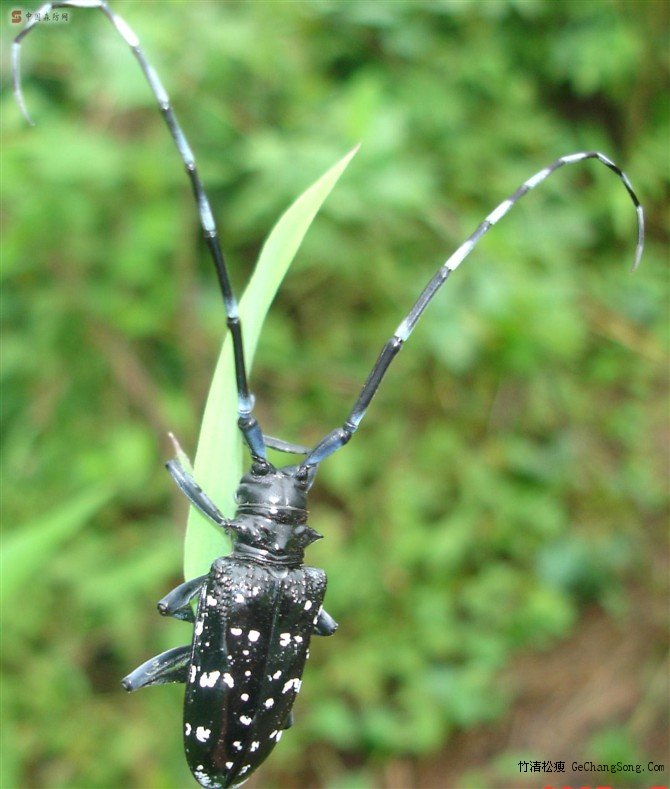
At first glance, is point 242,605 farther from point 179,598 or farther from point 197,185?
point 197,185

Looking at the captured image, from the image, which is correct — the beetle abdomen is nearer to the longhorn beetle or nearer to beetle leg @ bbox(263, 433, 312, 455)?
the longhorn beetle

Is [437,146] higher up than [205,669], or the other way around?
[437,146]

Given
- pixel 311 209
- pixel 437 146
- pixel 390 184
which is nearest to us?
pixel 311 209

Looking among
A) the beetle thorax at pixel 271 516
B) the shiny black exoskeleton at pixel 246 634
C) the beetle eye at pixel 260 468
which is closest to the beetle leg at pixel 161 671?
the shiny black exoskeleton at pixel 246 634

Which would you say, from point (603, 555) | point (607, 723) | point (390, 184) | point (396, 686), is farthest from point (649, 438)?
point (390, 184)

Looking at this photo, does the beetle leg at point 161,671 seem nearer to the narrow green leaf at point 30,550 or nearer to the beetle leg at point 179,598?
the beetle leg at point 179,598

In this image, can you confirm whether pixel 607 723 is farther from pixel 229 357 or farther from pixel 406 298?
pixel 229 357

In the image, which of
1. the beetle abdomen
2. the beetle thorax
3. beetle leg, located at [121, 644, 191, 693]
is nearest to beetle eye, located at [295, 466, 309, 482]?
the beetle thorax
